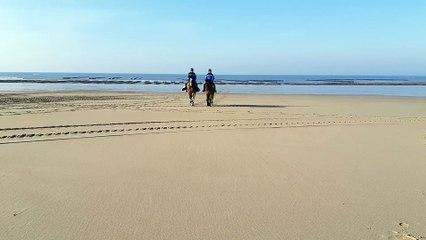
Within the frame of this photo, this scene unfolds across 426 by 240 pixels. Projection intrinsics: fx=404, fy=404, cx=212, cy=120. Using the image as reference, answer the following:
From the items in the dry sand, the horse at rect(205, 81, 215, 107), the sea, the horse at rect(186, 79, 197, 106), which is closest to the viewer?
the dry sand

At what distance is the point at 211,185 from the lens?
4590 mm

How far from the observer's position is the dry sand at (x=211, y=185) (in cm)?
340

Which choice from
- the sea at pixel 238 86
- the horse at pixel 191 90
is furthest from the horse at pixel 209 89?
the sea at pixel 238 86

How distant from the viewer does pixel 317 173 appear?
5145 millimetres

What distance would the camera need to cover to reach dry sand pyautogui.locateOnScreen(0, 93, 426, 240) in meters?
3.40

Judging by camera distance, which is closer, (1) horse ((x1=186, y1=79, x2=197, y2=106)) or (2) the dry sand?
(2) the dry sand

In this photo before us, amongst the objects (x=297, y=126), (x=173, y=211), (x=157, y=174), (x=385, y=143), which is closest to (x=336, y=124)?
(x=297, y=126)

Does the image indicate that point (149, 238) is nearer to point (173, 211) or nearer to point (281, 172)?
point (173, 211)

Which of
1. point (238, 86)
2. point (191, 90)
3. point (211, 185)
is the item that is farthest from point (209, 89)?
point (238, 86)

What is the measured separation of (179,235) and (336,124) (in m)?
7.84

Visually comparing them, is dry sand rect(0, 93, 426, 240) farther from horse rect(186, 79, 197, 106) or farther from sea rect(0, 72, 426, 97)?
sea rect(0, 72, 426, 97)

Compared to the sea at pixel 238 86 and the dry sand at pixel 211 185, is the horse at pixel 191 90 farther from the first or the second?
the sea at pixel 238 86

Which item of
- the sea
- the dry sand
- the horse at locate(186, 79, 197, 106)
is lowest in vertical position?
the sea

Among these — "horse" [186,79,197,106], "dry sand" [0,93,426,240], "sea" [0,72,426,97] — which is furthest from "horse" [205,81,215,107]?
"sea" [0,72,426,97]
